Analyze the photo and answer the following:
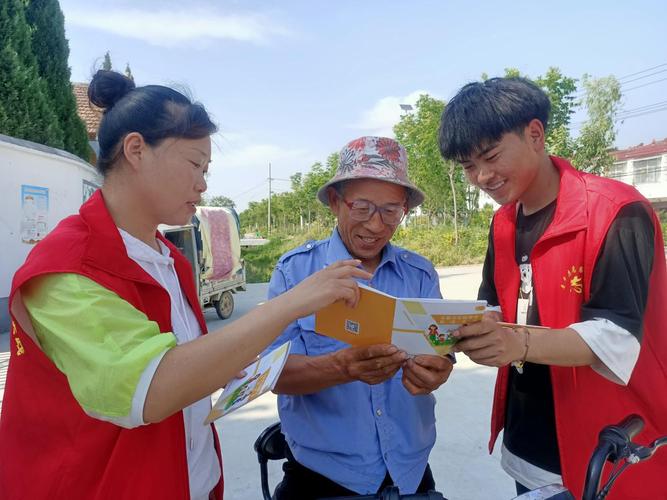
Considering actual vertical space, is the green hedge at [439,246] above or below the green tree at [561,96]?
below

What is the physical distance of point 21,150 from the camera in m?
6.79

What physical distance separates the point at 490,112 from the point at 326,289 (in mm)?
849

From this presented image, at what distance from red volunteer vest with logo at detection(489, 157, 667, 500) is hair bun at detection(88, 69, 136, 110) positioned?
1.29 m

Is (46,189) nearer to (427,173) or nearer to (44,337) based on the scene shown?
(44,337)

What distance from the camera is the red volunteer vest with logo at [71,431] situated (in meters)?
1.08

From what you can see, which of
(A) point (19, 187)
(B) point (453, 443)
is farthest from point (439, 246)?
(B) point (453, 443)

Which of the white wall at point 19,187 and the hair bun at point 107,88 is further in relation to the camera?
the white wall at point 19,187

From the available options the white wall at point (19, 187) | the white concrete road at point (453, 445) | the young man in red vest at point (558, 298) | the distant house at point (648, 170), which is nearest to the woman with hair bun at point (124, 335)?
the young man in red vest at point (558, 298)

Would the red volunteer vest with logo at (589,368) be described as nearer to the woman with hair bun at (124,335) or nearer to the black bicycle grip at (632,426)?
the black bicycle grip at (632,426)

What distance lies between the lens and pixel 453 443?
3758mm

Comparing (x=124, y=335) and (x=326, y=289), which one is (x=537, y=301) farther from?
(x=124, y=335)

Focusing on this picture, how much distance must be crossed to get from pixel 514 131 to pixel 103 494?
1.49m

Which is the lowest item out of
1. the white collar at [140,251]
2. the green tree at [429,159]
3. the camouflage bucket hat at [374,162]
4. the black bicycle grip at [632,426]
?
the black bicycle grip at [632,426]

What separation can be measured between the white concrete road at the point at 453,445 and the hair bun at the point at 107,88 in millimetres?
2564
